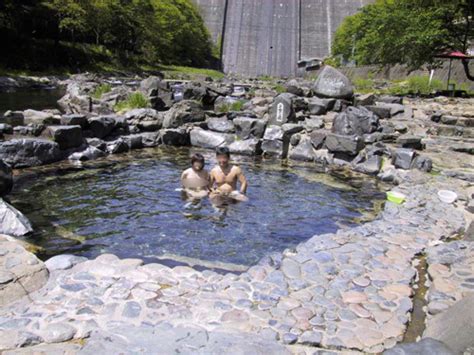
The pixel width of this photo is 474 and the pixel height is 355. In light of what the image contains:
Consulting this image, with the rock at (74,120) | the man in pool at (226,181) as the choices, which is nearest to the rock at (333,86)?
the rock at (74,120)

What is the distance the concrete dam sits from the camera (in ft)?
218

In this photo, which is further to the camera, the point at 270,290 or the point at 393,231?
the point at 393,231

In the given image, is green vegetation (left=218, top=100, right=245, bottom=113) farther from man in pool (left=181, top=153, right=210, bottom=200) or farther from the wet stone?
the wet stone

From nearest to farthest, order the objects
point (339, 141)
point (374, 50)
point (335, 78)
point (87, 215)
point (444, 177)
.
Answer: point (87, 215)
point (444, 177)
point (339, 141)
point (335, 78)
point (374, 50)

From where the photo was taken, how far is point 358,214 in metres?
8.12

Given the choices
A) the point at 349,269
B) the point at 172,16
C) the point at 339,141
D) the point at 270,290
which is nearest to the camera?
the point at 270,290

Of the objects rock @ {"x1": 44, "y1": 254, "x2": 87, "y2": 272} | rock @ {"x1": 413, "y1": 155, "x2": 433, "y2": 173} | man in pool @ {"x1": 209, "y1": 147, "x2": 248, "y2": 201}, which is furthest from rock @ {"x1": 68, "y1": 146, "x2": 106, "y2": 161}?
rock @ {"x1": 413, "y1": 155, "x2": 433, "y2": 173}

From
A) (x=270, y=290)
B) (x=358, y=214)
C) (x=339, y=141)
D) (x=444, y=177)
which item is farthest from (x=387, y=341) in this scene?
(x=339, y=141)

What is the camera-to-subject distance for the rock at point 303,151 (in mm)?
12680

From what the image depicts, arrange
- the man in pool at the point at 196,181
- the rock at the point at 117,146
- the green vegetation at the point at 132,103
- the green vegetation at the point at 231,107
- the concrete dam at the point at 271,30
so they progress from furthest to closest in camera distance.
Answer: the concrete dam at the point at 271,30 < the green vegetation at the point at 231,107 < the green vegetation at the point at 132,103 < the rock at the point at 117,146 < the man in pool at the point at 196,181

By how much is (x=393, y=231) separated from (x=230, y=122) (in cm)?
997

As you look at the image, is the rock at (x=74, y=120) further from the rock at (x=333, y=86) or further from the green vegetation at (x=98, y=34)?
the green vegetation at (x=98, y=34)

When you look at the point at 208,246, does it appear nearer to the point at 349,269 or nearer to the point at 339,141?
the point at 349,269

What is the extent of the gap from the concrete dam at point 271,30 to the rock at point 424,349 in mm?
62745
